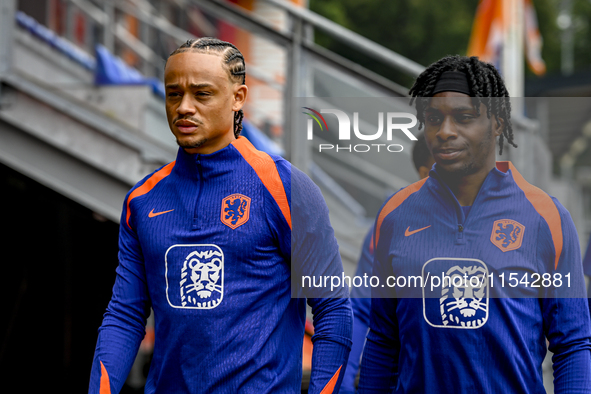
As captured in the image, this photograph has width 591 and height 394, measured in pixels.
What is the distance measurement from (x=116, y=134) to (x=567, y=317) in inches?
129

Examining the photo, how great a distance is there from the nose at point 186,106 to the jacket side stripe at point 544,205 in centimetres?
96

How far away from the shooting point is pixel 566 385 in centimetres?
199

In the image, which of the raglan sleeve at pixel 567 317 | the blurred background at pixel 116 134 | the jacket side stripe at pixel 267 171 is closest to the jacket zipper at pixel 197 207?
the jacket side stripe at pixel 267 171

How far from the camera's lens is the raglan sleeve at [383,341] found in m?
2.23

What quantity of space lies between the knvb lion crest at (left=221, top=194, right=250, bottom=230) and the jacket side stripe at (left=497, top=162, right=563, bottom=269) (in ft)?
2.58

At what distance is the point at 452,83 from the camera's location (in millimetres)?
2186

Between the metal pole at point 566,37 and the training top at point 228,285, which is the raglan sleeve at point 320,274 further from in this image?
the metal pole at point 566,37

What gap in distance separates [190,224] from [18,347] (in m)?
4.32

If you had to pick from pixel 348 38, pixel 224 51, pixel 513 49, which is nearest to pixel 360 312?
pixel 224 51

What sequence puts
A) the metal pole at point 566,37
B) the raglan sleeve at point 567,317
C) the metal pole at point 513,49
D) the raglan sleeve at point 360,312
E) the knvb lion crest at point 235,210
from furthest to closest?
the metal pole at point 566,37, the metal pole at point 513,49, the raglan sleeve at point 360,312, the knvb lion crest at point 235,210, the raglan sleeve at point 567,317

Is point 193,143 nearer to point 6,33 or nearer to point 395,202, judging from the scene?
point 395,202

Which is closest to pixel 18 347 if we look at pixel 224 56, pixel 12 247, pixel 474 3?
pixel 12 247

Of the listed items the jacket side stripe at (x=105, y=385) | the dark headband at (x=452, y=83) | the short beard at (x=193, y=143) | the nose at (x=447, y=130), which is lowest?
the jacket side stripe at (x=105, y=385)

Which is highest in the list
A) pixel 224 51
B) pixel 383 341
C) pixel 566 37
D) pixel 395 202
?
pixel 566 37
